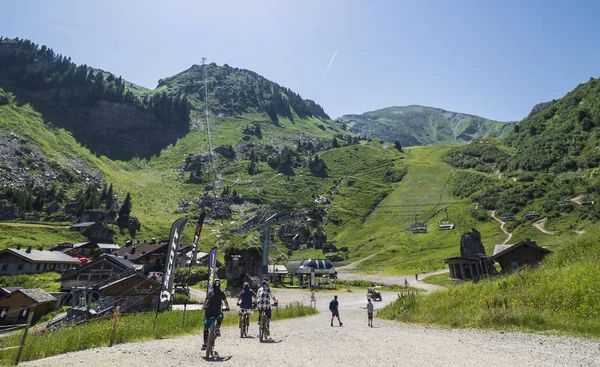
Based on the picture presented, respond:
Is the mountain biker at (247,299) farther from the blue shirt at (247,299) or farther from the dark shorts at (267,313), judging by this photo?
the dark shorts at (267,313)

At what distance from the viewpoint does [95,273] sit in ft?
182

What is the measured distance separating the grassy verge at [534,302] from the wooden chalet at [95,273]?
5283cm

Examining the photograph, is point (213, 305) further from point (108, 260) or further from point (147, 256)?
point (147, 256)

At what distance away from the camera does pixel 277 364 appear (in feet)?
28.6

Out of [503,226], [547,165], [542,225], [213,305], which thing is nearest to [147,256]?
[213,305]

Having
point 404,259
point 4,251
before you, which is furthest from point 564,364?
point 4,251

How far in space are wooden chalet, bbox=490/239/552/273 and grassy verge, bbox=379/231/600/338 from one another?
19.5m

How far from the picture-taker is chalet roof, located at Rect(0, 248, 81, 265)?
2473 inches

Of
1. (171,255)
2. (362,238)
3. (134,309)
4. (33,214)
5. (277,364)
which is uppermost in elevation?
(33,214)

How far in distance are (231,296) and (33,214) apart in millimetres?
101726

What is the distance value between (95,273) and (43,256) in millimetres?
23794

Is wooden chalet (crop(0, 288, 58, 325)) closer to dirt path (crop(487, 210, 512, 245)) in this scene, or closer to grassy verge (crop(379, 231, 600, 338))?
grassy verge (crop(379, 231, 600, 338))

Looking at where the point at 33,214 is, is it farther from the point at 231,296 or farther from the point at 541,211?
the point at 541,211

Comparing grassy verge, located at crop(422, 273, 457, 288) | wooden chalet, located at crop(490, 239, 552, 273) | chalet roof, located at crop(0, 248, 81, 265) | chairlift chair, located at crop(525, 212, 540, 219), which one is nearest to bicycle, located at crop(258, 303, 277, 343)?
wooden chalet, located at crop(490, 239, 552, 273)
